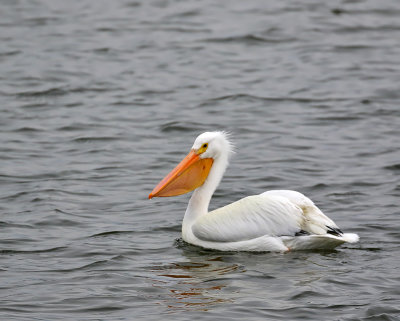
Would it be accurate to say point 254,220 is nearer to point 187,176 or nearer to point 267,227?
point 267,227

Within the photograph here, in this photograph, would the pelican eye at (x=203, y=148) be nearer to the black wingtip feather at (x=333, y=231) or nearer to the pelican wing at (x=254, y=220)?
the pelican wing at (x=254, y=220)

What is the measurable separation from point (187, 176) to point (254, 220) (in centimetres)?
73

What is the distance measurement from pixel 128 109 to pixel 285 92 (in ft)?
6.26

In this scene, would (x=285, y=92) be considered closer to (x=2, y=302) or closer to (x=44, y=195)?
(x=44, y=195)

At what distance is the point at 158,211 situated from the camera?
725cm

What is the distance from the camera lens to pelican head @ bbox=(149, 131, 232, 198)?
663 centimetres

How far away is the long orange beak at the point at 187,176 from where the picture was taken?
6641mm

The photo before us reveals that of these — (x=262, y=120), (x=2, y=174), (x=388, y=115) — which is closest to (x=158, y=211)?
(x=2, y=174)

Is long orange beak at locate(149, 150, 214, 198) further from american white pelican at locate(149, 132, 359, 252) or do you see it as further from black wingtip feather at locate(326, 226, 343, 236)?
black wingtip feather at locate(326, 226, 343, 236)

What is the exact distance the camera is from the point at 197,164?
6676 mm

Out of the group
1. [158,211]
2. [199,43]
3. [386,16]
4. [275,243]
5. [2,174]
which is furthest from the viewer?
[386,16]

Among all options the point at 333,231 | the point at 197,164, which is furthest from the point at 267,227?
the point at 197,164

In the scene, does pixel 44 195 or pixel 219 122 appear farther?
pixel 219 122

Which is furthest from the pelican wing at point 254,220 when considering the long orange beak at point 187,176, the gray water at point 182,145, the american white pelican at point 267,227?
the long orange beak at point 187,176
